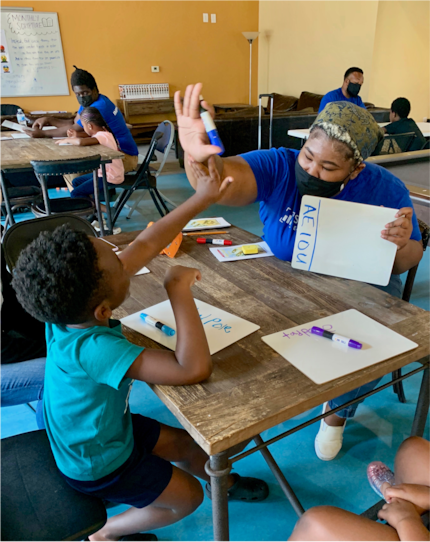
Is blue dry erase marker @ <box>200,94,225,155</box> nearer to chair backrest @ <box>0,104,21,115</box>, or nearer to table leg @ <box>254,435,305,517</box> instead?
table leg @ <box>254,435,305,517</box>

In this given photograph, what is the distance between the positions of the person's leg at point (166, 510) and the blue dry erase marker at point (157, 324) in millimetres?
353

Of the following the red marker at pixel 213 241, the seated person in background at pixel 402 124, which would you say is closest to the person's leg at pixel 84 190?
the red marker at pixel 213 241

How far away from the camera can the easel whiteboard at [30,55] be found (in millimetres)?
6652

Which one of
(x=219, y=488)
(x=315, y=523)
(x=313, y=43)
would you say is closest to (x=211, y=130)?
(x=219, y=488)

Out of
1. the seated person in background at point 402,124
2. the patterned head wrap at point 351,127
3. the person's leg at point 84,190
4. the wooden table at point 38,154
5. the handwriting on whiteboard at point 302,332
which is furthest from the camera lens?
the seated person in background at point 402,124

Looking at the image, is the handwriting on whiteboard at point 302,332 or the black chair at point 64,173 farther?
the black chair at point 64,173

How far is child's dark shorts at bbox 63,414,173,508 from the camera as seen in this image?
908mm

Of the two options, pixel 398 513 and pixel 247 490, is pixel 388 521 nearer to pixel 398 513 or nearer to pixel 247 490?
pixel 398 513

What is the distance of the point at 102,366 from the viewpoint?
0.79 m

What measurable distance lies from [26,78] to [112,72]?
1.49 meters

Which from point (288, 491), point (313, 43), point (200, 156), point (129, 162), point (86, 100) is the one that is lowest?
point (288, 491)

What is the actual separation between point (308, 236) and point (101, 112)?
9.66 ft

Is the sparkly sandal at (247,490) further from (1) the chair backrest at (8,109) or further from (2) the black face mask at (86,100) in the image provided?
(1) the chair backrest at (8,109)

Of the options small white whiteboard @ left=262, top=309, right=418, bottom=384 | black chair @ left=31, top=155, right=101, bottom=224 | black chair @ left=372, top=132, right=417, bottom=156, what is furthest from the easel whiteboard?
small white whiteboard @ left=262, top=309, right=418, bottom=384
